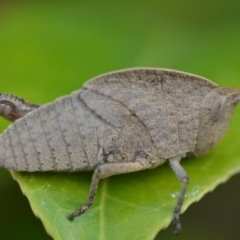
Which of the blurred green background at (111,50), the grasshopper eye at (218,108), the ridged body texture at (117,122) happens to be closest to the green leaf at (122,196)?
the ridged body texture at (117,122)

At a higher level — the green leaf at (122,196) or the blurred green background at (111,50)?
the blurred green background at (111,50)

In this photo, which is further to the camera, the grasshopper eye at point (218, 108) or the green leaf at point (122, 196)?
the grasshopper eye at point (218, 108)

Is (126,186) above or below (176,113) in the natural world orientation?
below

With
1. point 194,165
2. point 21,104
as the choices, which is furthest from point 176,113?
point 21,104

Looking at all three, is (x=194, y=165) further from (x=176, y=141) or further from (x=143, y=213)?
(x=143, y=213)

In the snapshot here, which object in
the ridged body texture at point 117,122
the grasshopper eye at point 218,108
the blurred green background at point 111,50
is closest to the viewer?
the ridged body texture at point 117,122

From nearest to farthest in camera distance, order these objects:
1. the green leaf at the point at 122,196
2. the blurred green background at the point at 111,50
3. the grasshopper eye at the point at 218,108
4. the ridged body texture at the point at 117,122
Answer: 1. the green leaf at the point at 122,196
2. the ridged body texture at the point at 117,122
3. the grasshopper eye at the point at 218,108
4. the blurred green background at the point at 111,50

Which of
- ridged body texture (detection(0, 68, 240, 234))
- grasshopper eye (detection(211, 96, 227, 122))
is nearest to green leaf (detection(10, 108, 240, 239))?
ridged body texture (detection(0, 68, 240, 234))

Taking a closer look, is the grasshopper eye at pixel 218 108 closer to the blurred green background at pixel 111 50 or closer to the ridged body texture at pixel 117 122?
the ridged body texture at pixel 117 122
